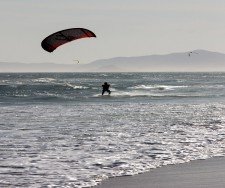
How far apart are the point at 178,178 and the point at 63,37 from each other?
994cm

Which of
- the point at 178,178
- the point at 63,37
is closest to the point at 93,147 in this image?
the point at 178,178

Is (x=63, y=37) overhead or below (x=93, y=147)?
overhead

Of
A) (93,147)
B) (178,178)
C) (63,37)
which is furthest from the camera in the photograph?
(63,37)

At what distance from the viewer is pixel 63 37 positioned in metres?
18.2

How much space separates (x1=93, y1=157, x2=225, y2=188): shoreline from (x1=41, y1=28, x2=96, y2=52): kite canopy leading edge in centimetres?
727

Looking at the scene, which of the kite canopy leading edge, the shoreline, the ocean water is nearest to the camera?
the shoreline

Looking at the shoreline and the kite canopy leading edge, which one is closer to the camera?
the shoreline

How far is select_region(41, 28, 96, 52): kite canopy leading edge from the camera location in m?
17.1

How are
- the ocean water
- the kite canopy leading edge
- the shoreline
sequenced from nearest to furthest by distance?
the shoreline, the ocean water, the kite canopy leading edge

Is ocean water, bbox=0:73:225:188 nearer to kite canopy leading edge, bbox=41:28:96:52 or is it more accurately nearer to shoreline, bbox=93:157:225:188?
shoreline, bbox=93:157:225:188

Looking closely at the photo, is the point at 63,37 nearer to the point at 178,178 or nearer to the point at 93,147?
the point at 93,147

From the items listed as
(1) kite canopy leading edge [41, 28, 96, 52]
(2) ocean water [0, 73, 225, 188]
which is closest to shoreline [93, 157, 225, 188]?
(2) ocean water [0, 73, 225, 188]

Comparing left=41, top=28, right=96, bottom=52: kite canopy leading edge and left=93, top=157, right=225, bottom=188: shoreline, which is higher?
left=41, top=28, right=96, bottom=52: kite canopy leading edge

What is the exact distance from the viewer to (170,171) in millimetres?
9836
